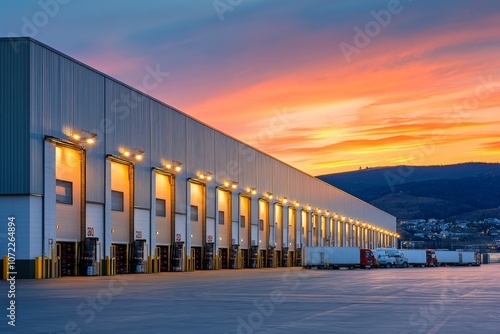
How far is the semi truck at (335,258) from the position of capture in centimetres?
8688

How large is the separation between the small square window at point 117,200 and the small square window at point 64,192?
6655 mm

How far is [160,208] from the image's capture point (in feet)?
211

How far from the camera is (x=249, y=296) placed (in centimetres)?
2967

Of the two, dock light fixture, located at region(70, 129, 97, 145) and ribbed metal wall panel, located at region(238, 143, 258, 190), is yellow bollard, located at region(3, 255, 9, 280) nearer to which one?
dock light fixture, located at region(70, 129, 97, 145)

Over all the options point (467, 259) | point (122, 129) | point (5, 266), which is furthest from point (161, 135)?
point (467, 259)

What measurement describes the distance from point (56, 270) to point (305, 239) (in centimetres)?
6781

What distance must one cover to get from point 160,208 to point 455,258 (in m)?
77.7

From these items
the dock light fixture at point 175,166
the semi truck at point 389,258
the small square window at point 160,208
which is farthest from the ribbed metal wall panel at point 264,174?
the small square window at point 160,208

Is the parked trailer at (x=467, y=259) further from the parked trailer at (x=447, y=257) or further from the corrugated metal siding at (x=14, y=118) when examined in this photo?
the corrugated metal siding at (x=14, y=118)

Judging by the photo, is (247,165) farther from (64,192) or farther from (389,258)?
(64,192)

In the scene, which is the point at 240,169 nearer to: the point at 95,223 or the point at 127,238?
the point at 127,238

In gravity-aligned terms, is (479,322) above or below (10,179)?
below

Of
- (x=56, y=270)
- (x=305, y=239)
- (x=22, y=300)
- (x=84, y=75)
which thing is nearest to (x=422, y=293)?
(x=22, y=300)

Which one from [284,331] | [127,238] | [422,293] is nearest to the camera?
[284,331]
